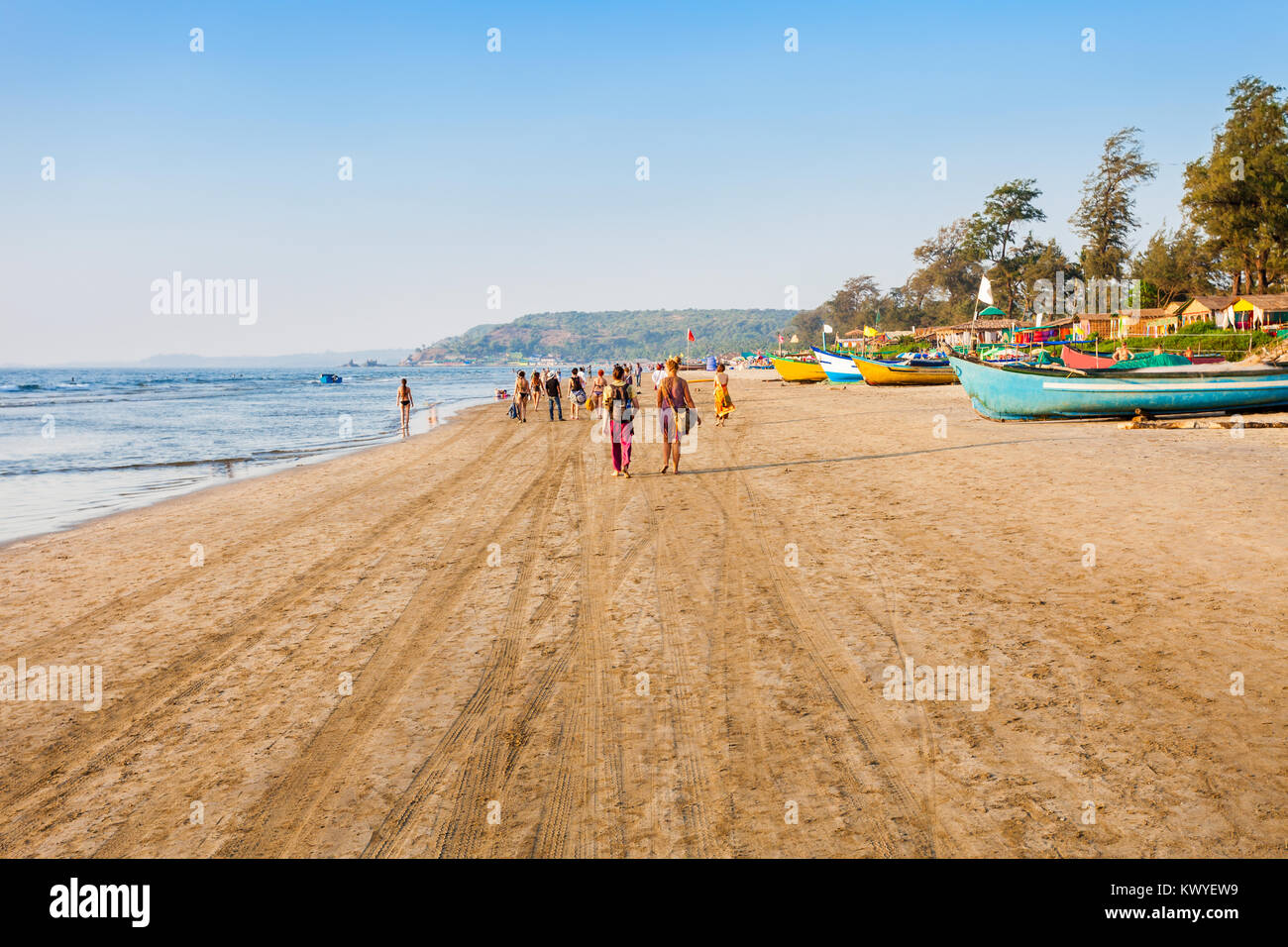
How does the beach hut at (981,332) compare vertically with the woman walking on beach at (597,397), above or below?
above

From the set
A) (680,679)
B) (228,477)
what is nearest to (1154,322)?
(228,477)

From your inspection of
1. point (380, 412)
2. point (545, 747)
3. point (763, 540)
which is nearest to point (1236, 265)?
point (380, 412)

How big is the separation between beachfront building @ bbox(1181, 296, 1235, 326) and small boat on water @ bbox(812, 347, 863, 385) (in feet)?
131

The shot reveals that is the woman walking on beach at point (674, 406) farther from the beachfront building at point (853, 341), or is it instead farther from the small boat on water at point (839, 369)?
the beachfront building at point (853, 341)

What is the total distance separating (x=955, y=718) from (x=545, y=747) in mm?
2336

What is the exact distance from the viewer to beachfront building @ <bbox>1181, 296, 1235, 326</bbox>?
204ft

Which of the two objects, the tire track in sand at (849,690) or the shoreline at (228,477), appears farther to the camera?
the shoreline at (228,477)

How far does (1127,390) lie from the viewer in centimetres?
1805

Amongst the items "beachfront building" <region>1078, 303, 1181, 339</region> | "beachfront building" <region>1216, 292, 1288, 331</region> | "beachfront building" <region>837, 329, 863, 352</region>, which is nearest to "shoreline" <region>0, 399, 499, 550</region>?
"beachfront building" <region>1216, 292, 1288, 331</region>

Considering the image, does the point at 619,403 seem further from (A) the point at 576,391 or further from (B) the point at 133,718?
(A) the point at 576,391

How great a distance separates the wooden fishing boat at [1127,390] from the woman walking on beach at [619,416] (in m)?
11.1

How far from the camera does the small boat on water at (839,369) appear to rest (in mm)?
41156

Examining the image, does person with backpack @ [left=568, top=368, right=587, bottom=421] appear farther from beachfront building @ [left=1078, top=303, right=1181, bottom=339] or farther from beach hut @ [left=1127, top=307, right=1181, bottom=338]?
beach hut @ [left=1127, top=307, right=1181, bottom=338]

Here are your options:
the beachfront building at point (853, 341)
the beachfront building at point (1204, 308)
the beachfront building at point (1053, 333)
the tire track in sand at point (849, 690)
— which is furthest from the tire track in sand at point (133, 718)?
the beachfront building at point (853, 341)
